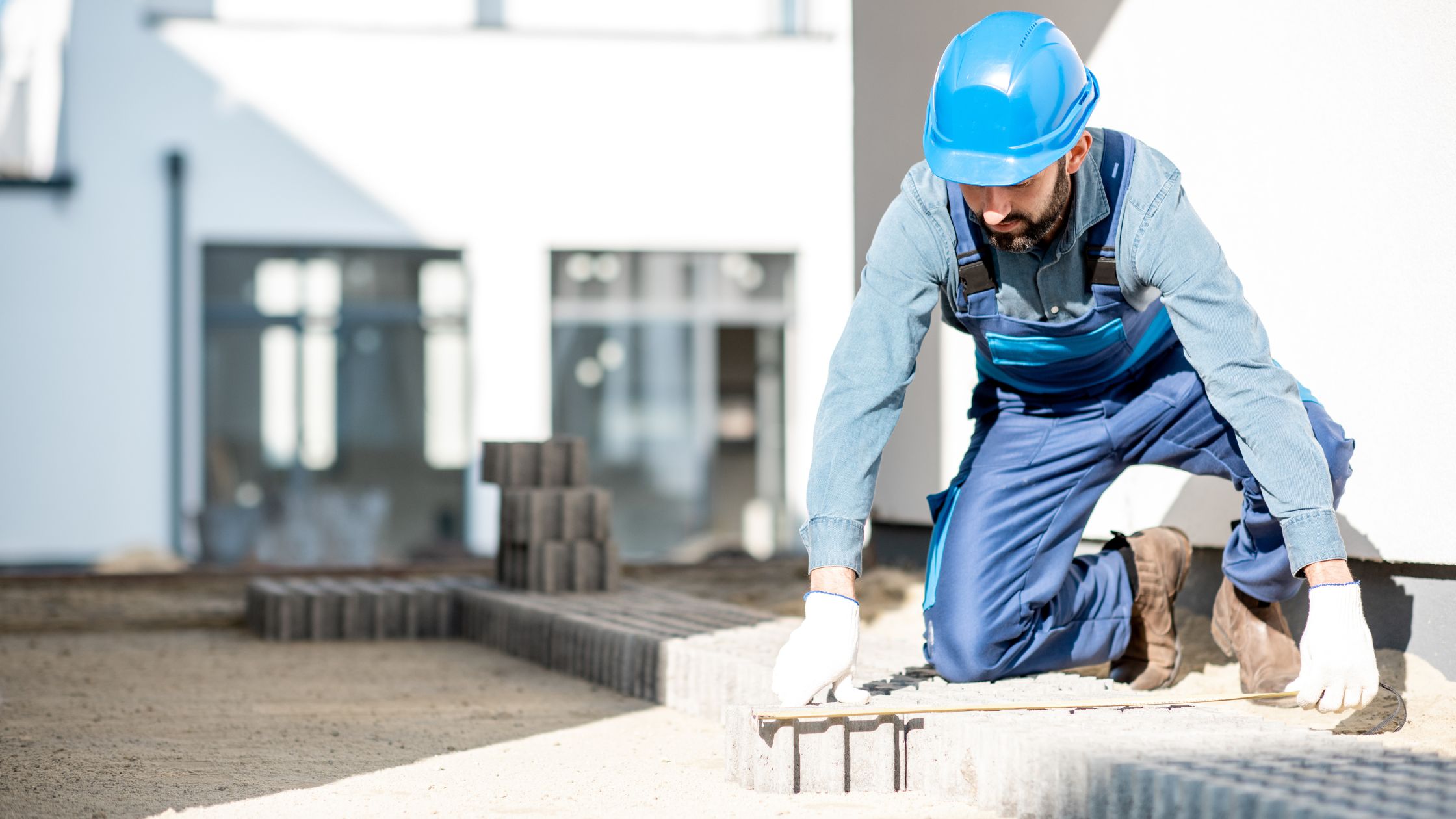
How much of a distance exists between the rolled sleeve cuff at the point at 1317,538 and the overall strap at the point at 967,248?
76 centimetres

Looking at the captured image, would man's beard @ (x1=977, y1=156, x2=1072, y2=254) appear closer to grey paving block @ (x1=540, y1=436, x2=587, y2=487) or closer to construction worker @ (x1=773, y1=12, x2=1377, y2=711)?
construction worker @ (x1=773, y1=12, x2=1377, y2=711)

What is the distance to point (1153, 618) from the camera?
3516 mm

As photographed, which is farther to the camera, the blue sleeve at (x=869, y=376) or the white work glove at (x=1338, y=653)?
the blue sleeve at (x=869, y=376)

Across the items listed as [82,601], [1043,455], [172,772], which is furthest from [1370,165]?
[82,601]

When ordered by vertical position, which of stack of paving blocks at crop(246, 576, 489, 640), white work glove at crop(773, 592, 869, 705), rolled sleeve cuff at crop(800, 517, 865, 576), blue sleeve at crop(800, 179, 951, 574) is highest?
blue sleeve at crop(800, 179, 951, 574)

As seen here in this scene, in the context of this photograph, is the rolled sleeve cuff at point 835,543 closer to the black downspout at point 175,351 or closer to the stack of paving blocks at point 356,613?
the stack of paving blocks at point 356,613

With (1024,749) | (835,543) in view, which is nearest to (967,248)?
(835,543)

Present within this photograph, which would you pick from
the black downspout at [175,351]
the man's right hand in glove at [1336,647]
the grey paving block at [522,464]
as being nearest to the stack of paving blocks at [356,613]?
the grey paving block at [522,464]

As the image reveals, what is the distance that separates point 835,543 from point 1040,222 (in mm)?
737

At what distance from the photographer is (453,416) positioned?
35.2ft

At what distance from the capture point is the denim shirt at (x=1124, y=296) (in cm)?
268

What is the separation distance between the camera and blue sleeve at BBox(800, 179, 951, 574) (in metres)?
2.74

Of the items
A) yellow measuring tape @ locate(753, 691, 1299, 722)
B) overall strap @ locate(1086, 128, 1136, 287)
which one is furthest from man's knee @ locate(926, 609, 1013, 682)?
overall strap @ locate(1086, 128, 1136, 287)

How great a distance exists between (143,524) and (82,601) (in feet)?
11.5
